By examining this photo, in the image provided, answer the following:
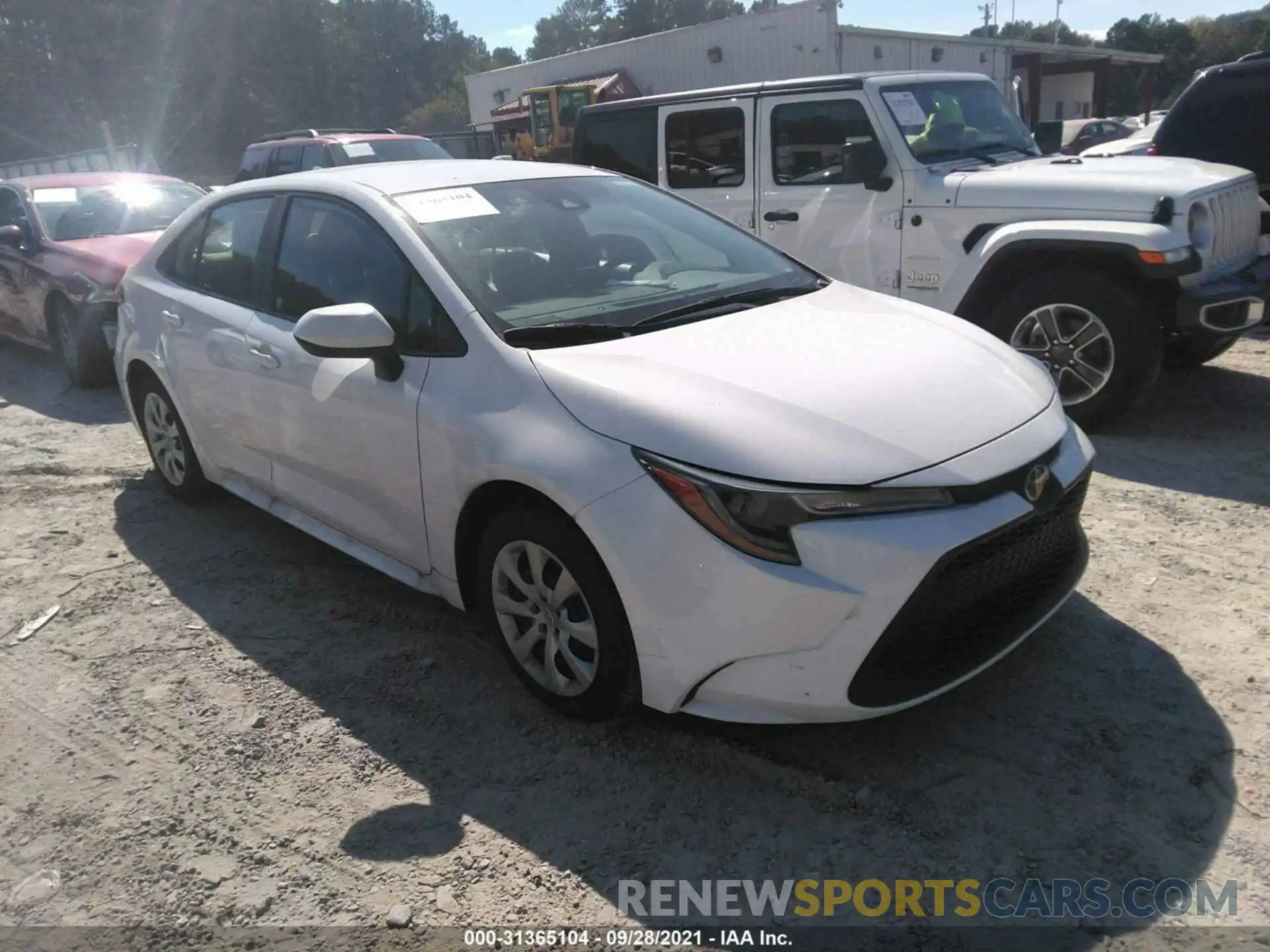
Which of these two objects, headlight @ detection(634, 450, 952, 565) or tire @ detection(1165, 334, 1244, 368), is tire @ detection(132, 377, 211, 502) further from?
tire @ detection(1165, 334, 1244, 368)

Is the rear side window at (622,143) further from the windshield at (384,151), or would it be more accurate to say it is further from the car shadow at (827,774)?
the windshield at (384,151)

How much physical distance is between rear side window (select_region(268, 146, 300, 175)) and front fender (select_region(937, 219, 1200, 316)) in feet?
Answer: 32.0

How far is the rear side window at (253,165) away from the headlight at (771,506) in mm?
12631

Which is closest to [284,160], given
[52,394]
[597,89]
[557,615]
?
[52,394]

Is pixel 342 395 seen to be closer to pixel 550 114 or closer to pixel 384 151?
pixel 384 151

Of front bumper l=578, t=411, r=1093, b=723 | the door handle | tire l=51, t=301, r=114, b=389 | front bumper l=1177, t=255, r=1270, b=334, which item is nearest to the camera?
front bumper l=578, t=411, r=1093, b=723

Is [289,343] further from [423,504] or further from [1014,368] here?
[1014,368]

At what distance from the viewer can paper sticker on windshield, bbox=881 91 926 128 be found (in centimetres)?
595

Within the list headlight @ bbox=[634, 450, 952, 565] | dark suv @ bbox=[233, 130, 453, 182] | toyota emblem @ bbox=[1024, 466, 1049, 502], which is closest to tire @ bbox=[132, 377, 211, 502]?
headlight @ bbox=[634, 450, 952, 565]

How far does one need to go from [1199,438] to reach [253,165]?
12614 mm

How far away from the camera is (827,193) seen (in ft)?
20.4

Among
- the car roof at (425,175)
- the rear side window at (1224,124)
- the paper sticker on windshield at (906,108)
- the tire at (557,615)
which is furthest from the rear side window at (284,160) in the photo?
the tire at (557,615)

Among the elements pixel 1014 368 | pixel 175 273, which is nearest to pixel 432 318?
pixel 1014 368

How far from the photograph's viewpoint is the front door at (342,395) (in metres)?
3.24
